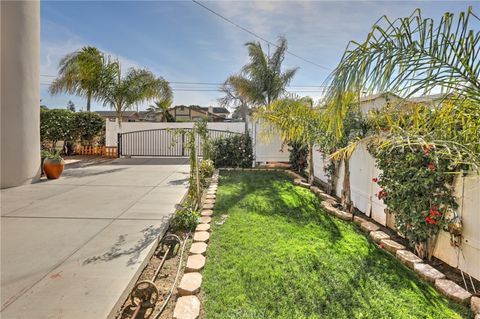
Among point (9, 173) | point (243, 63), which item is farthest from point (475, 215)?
point (243, 63)

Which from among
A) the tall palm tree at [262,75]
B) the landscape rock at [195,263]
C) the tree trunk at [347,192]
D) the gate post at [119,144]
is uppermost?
the tall palm tree at [262,75]

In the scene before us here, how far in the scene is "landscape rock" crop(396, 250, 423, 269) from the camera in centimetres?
317

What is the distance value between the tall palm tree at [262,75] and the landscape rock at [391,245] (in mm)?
10289

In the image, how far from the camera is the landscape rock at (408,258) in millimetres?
3174

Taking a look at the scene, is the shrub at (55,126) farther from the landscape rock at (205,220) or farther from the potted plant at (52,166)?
the landscape rock at (205,220)

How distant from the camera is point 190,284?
8.42 feet

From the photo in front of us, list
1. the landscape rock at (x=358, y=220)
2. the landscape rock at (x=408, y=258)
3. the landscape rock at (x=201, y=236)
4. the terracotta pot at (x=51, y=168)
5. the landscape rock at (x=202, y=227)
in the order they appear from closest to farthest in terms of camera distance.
Result: the landscape rock at (x=408, y=258) → the landscape rock at (x=201, y=236) → the landscape rock at (x=202, y=227) → the landscape rock at (x=358, y=220) → the terracotta pot at (x=51, y=168)

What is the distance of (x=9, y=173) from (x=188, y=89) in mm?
24801

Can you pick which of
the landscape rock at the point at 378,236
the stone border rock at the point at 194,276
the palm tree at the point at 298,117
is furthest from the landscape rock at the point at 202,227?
the palm tree at the point at 298,117

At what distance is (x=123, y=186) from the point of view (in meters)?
6.60

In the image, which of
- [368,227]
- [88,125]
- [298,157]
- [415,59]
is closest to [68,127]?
[88,125]

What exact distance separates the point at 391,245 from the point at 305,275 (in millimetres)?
1500

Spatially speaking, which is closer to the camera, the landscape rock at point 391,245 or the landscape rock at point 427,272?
the landscape rock at point 427,272

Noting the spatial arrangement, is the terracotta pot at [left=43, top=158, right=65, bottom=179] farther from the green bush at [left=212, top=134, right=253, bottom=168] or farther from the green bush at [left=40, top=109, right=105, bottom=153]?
the green bush at [left=40, top=109, right=105, bottom=153]
